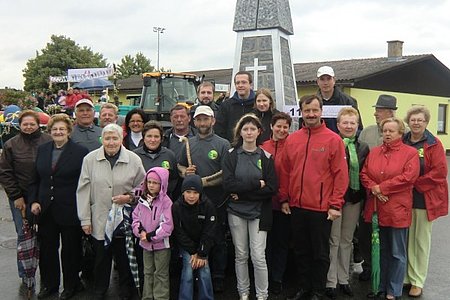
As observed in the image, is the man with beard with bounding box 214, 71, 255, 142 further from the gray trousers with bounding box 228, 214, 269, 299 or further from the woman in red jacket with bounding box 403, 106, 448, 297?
the woman in red jacket with bounding box 403, 106, 448, 297

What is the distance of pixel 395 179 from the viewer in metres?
4.29

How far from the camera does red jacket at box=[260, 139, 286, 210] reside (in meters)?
4.55

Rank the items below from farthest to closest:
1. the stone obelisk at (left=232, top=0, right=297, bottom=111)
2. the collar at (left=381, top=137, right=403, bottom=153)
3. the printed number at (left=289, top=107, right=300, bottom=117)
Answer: the stone obelisk at (left=232, top=0, right=297, bottom=111)
the printed number at (left=289, top=107, right=300, bottom=117)
the collar at (left=381, top=137, right=403, bottom=153)

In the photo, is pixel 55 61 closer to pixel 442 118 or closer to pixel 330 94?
pixel 442 118

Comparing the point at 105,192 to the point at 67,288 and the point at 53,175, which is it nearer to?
the point at 53,175

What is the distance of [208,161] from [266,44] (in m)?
3.19

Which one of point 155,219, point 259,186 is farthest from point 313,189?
point 155,219

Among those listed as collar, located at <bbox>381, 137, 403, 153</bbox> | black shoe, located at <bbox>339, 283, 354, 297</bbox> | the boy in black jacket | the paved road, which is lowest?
the paved road

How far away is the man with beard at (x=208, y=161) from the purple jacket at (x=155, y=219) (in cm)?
46

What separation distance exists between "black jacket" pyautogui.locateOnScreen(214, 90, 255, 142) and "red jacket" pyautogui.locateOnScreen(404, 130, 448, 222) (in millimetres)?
1989

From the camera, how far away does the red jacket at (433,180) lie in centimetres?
450

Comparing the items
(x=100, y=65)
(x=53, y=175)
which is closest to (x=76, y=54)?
(x=100, y=65)

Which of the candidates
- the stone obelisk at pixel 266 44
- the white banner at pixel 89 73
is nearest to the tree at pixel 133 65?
the white banner at pixel 89 73

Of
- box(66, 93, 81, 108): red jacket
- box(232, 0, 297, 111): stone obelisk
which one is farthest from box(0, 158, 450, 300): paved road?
box(66, 93, 81, 108): red jacket
